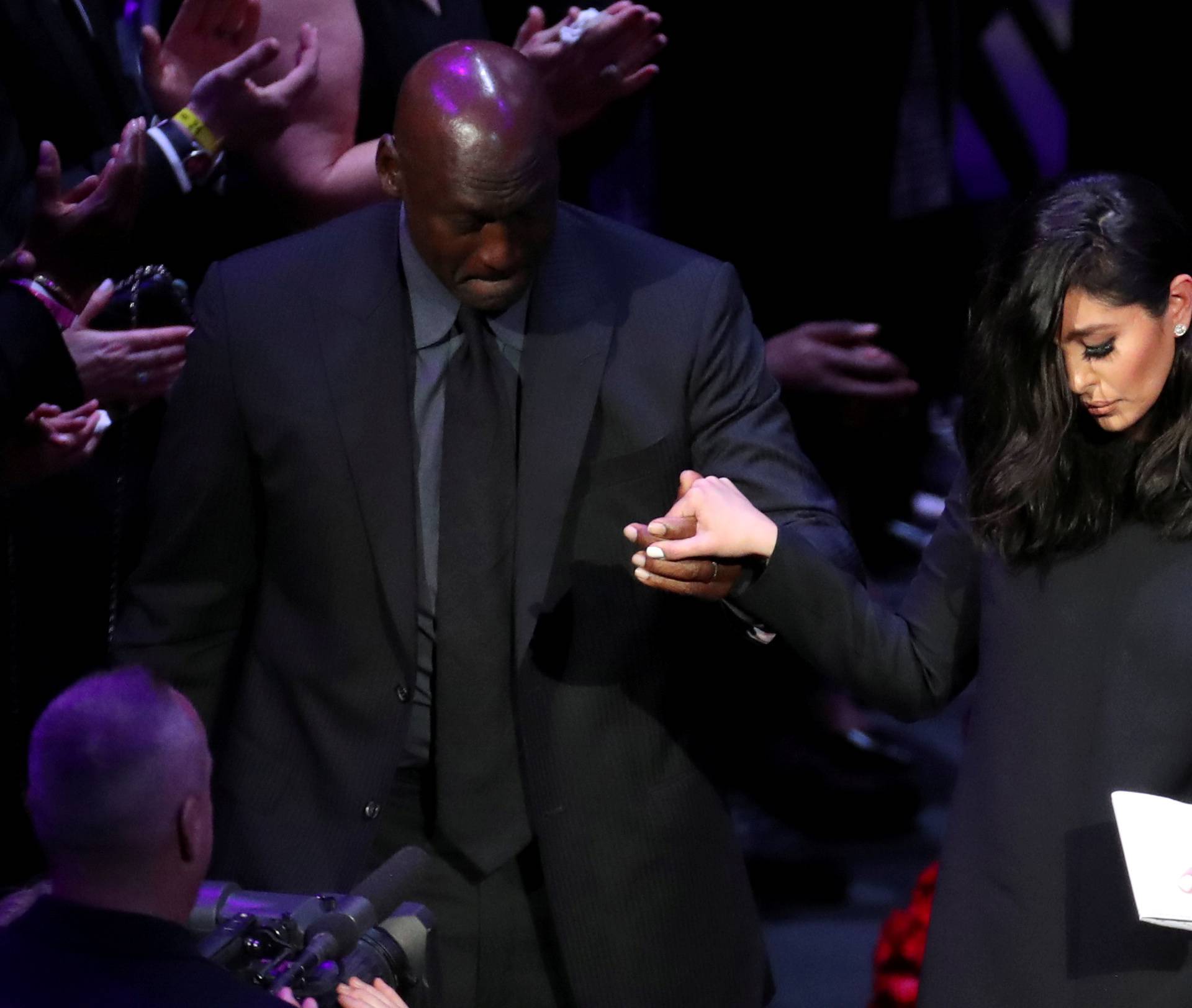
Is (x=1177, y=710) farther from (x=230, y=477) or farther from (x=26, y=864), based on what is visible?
(x=26, y=864)

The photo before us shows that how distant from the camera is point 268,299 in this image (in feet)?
8.27

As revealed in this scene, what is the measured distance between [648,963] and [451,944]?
0.26m

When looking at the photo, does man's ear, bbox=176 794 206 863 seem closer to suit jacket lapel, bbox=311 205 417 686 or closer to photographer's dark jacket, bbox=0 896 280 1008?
photographer's dark jacket, bbox=0 896 280 1008

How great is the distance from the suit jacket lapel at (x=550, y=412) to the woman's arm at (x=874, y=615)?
12.1 inches

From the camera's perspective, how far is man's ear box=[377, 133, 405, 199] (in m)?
2.44

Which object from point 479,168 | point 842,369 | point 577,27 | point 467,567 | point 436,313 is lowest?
point 842,369

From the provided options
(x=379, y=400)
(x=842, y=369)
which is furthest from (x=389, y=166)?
(x=842, y=369)

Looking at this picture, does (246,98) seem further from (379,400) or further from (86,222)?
(379,400)

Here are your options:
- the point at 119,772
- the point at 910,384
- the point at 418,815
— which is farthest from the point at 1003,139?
the point at 119,772

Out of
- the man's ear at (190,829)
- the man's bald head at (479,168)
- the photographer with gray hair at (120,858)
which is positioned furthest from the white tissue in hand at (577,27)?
the man's ear at (190,829)

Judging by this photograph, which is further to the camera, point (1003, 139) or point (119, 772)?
point (1003, 139)

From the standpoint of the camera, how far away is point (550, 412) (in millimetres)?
2449

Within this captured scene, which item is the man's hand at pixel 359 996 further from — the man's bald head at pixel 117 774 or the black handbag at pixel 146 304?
the black handbag at pixel 146 304

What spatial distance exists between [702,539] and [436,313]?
564 mm
